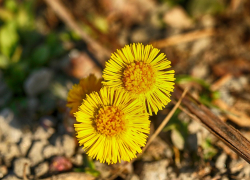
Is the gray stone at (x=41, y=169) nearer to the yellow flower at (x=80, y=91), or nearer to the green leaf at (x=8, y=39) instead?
the yellow flower at (x=80, y=91)

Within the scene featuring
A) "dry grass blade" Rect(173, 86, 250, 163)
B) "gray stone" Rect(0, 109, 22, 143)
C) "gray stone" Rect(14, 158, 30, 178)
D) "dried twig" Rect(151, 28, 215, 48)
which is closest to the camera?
"dry grass blade" Rect(173, 86, 250, 163)

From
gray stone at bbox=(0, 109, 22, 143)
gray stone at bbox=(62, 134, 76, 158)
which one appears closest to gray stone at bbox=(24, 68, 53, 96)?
gray stone at bbox=(0, 109, 22, 143)

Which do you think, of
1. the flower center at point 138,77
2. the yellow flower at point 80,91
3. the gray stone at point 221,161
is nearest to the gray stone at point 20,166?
the yellow flower at point 80,91

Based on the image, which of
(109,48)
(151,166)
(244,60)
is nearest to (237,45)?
(244,60)

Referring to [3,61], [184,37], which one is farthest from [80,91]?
[184,37]

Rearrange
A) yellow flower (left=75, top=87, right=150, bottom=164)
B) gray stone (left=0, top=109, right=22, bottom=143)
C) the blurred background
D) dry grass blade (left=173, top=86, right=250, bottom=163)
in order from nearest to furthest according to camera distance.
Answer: yellow flower (left=75, top=87, right=150, bottom=164) < dry grass blade (left=173, top=86, right=250, bottom=163) < the blurred background < gray stone (left=0, top=109, right=22, bottom=143)

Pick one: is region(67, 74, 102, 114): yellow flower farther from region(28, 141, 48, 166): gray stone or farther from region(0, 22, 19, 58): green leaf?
region(0, 22, 19, 58): green leaf

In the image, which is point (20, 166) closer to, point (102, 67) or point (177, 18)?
point (102, 67)

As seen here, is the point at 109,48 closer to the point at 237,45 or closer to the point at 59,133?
the point at 59,133
